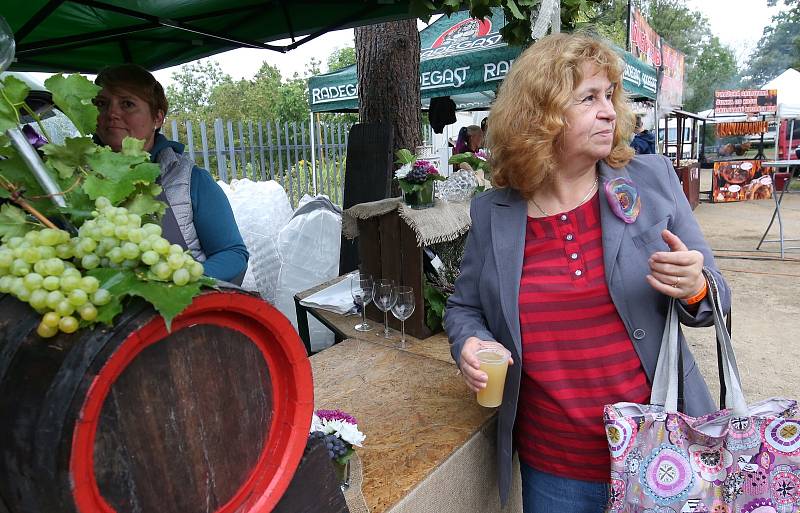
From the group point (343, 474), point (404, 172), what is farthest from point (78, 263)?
point (404, 172)

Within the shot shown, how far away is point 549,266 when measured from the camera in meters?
1.42

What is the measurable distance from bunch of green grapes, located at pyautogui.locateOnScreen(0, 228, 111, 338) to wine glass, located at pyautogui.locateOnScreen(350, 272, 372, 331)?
1.83 metres

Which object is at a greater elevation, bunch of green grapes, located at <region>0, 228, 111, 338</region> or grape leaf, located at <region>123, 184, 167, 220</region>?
grape leaf, located at <region>123, 184, 167, 220</region>

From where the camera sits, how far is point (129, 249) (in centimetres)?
65

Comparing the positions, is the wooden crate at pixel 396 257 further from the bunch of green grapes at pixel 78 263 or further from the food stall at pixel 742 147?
the food stall at pixel 742 147

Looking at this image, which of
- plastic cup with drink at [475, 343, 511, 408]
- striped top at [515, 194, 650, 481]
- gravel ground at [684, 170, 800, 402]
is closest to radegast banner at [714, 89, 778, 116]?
gravel ground at [684, 170, 800, 402]

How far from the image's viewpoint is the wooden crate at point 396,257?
238cm

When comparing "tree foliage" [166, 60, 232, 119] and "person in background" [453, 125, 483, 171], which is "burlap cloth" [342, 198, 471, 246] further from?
"tree foliage" [166, 60, 232, 119]

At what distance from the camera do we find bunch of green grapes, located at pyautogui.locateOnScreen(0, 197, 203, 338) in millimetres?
617

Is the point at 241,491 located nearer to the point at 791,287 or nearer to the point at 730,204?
the point at 791,287

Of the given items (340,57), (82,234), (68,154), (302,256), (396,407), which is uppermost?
(340,57)

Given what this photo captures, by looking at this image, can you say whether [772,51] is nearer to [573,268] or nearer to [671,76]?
[671,76]

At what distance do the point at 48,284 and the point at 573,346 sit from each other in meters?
1.16

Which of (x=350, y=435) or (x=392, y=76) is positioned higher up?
(x=392, y=76)
